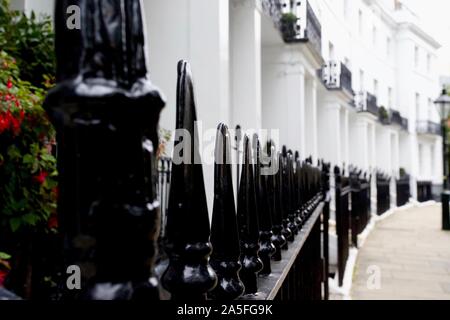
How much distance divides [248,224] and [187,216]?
0.34 meters

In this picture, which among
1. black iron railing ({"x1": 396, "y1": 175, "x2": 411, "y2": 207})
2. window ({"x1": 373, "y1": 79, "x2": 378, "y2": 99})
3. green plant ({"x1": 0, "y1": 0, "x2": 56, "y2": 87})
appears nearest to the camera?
green plant ({"x1": 0, "y1": 0, "x2": 56, "y2": 87})

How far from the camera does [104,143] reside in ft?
0.98

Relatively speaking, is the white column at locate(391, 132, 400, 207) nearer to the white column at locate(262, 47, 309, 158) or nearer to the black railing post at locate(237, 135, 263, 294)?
the white column at locate(262, 47, 309, 158)

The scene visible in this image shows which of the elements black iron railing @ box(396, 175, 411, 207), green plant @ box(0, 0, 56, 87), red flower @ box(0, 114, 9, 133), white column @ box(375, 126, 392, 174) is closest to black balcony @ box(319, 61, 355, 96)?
green plant @ box(0, 0, 56, 87)

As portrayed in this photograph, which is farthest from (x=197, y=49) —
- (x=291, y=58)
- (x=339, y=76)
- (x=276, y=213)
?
(x=276, y=213)

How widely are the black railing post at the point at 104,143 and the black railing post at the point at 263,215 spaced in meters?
0.64

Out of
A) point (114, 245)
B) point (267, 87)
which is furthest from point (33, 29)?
point (267, 87)

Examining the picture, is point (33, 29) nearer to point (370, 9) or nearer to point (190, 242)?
point (370, 9)

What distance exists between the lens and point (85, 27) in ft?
0.99

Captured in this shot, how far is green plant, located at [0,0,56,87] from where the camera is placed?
247 centimetres

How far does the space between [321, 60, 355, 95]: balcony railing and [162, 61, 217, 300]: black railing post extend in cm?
243

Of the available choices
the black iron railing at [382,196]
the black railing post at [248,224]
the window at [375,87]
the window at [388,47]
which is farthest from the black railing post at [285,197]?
the black iron railing at [382,196]

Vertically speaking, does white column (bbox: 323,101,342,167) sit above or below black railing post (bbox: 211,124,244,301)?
above

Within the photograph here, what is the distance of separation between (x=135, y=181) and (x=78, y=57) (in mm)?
93
